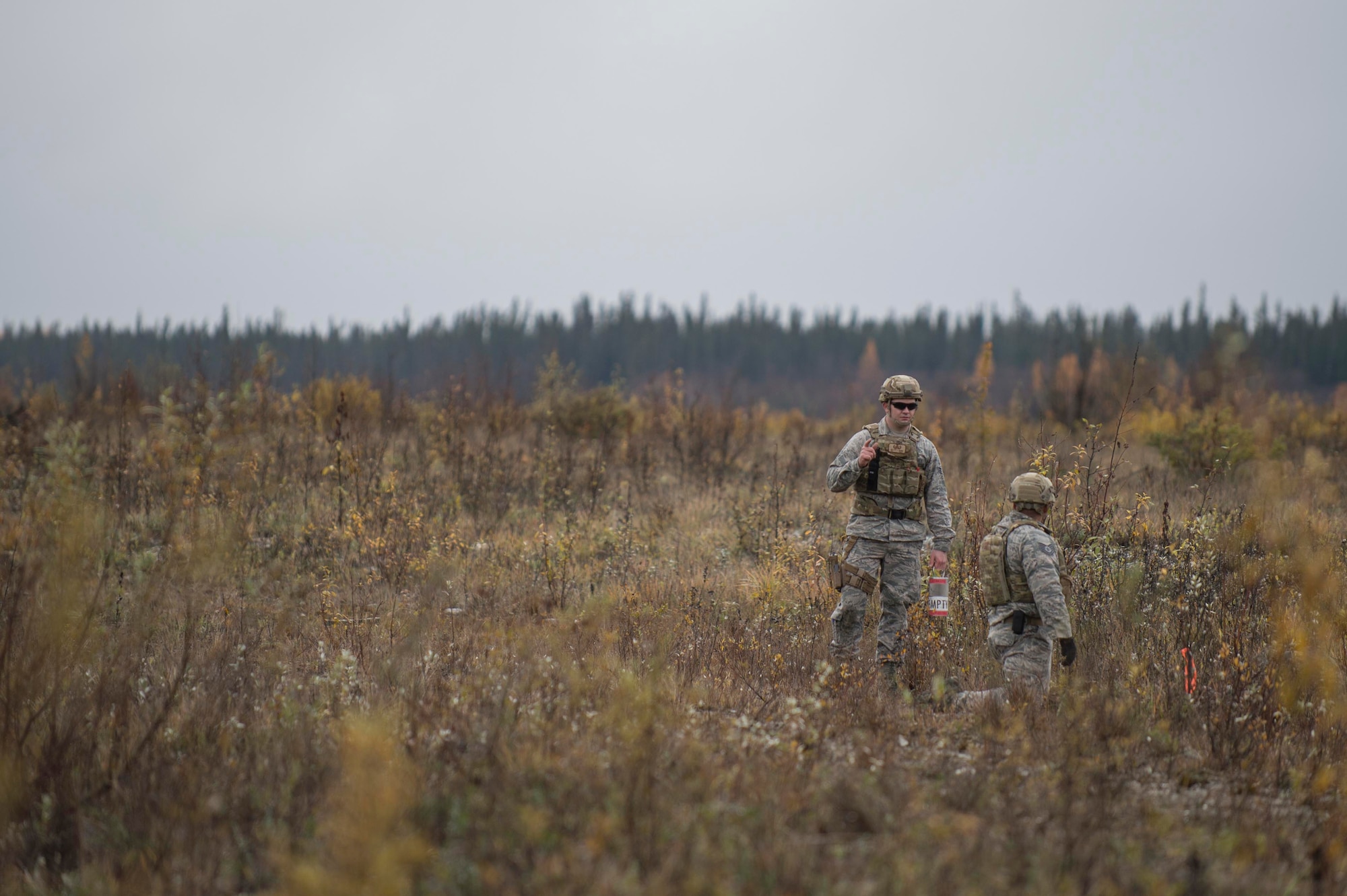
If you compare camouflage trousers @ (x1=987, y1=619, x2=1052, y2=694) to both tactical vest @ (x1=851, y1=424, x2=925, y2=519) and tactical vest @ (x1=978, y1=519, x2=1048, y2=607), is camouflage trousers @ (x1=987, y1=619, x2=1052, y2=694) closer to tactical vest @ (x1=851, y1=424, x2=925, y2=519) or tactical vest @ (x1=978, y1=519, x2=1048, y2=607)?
tactical vest @ (x1=978, y1=519, x2=1048, y2=607)

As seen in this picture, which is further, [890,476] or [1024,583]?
[890,476]

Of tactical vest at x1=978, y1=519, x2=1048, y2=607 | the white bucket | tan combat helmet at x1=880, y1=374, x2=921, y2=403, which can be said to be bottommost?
the white bucket

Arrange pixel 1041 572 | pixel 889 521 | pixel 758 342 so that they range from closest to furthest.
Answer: pixel 1041 572
pixel 889 521
pixel 758 342

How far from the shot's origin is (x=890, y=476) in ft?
17.4

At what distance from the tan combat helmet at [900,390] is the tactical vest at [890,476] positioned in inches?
9.5

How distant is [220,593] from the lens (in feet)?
22.5

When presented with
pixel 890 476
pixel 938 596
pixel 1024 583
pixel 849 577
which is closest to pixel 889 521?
pixel 890 476

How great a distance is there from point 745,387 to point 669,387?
68306 millimetres

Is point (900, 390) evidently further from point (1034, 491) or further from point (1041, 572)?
point (1041, 572)

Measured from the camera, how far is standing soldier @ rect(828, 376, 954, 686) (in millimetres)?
5289

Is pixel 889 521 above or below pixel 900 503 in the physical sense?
below

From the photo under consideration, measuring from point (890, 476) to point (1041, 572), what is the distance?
3.87 feet

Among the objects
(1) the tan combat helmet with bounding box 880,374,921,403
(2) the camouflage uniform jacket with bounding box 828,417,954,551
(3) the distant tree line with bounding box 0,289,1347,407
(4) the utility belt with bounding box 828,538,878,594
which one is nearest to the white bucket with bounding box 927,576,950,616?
(2) the camouflage uniform jacket with bounding box 828,417,954,551

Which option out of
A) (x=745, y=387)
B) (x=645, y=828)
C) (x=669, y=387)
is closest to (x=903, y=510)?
(x=645, y=828)
